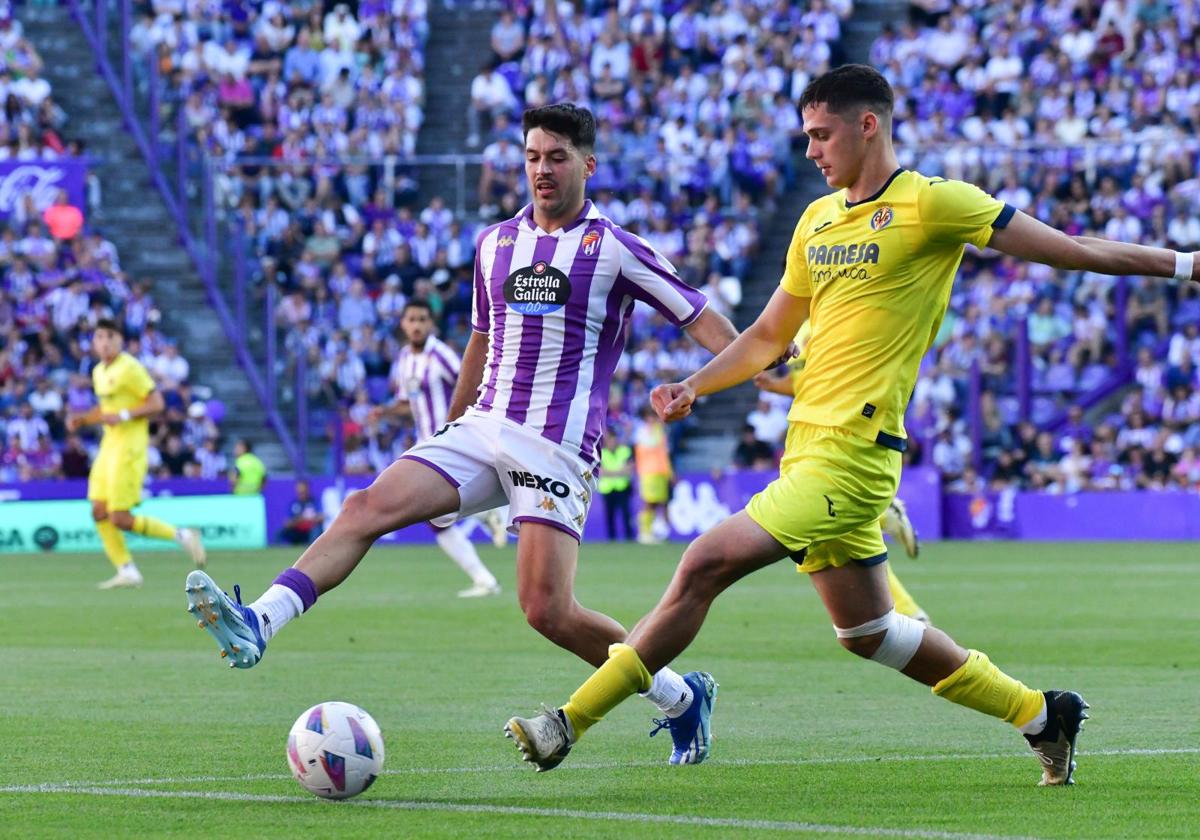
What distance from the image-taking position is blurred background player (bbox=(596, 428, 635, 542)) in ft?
99.6

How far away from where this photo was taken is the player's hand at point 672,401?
7.05 meters

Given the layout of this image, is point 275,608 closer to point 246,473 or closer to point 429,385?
point 429,385

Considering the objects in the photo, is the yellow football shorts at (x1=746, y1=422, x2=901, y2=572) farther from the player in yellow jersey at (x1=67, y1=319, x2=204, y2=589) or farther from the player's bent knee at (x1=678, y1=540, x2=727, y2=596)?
the player in yellow jersey at (x1=67, y1=319, x2=204, y2=589)

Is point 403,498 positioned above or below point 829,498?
below

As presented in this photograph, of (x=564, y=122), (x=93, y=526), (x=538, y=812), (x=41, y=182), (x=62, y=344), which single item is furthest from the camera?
(x=41, y=182)

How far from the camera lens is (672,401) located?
23.2 feet

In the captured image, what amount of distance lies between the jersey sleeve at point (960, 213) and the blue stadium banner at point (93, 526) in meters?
21.7

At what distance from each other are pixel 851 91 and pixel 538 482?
1869mm

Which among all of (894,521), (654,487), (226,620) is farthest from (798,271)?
(654,487)

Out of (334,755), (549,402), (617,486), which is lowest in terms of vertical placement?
(617,486)

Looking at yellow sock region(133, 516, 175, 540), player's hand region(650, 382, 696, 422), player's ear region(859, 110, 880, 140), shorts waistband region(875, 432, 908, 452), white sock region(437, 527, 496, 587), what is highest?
player's ear region(859, 110, 880, 140)

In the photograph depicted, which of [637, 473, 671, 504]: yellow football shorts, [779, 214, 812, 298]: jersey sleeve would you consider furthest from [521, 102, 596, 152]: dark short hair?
[637, 473, 671, 504]: yellow football shorts

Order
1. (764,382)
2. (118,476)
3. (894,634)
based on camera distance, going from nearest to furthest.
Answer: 1. (894,634)
2. (764,382)
3. (118,476)

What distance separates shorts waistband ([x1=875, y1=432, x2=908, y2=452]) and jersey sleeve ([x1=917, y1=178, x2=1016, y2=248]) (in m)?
0.69
